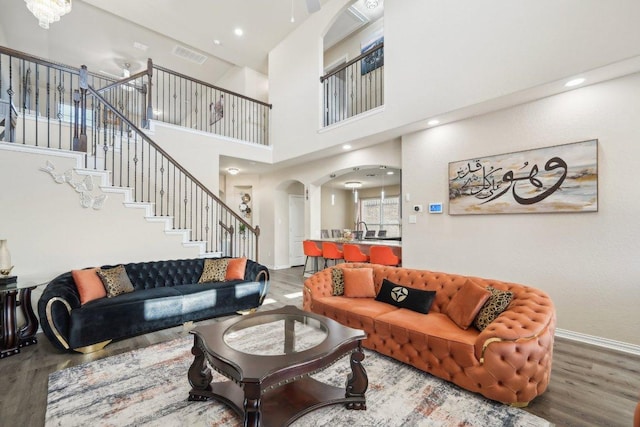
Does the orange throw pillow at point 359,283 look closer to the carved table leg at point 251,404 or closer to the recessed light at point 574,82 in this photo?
Answer: the carved table leg at point 251,404

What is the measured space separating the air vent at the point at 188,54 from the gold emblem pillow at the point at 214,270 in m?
6.42

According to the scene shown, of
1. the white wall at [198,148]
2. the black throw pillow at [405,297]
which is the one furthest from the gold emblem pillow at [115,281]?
the black throw pillow at [405,297]

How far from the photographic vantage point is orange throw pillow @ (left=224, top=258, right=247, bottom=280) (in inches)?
182

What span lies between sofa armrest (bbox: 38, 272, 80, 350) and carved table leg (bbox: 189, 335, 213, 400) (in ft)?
6.03

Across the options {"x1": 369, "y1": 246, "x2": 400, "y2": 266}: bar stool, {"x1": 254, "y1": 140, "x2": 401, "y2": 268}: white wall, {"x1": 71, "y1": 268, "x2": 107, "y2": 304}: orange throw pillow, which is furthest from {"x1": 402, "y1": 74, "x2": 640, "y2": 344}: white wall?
{"x1": 71, "y1": 268, "x2": 107, "y2": 304}: orange throw pillow

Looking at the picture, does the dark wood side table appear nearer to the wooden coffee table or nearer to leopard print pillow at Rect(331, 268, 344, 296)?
the wooden coffee table

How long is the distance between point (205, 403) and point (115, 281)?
2.42 metres

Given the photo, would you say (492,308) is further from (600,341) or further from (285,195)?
(285,195)

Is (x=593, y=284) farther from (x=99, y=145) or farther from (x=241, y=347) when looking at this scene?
(x=99, y=145)

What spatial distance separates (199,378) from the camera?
2.24 meters

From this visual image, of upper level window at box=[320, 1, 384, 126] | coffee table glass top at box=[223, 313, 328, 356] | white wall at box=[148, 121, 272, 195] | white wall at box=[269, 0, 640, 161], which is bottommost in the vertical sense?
coffee table glass top at box=[223, 313, 328, 356]

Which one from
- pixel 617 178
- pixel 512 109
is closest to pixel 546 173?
pixel 617 178

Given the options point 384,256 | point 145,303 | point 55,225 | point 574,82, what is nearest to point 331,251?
point 384,256

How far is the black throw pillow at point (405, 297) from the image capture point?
10.0 ft
